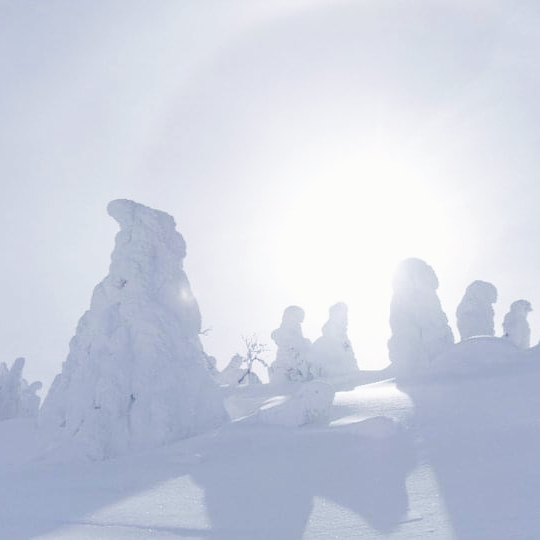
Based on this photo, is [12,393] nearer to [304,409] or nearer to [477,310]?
[304,409]

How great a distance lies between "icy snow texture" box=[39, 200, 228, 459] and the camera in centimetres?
1681

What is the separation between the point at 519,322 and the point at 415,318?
587 inches

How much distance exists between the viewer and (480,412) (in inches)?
543

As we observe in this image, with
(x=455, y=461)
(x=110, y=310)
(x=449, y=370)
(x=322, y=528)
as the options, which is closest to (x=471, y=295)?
(x=449, y=370)

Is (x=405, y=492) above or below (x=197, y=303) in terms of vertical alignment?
below

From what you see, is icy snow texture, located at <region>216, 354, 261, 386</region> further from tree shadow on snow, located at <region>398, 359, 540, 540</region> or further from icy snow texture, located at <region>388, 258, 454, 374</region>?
tree shadow on snow, located at <region>398, 359, 540, 540</region>

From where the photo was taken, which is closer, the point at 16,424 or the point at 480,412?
the point at 480,412

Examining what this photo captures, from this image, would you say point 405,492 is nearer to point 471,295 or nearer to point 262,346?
point 471,295

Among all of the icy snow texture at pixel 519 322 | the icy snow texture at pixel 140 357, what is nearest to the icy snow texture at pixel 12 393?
the icy snow texture at pixel 140 357

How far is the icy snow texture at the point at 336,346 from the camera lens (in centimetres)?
4722

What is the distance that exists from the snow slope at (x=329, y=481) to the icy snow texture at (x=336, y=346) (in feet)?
99.2

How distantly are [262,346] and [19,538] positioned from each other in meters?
42.9

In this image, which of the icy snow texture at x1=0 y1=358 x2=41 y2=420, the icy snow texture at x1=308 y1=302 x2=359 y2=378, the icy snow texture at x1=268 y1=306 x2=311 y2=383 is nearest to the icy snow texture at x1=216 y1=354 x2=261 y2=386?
the icy snow texture at x1=268 y1=306 x2=311 y2=383

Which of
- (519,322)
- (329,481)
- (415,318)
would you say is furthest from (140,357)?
(519,322)
